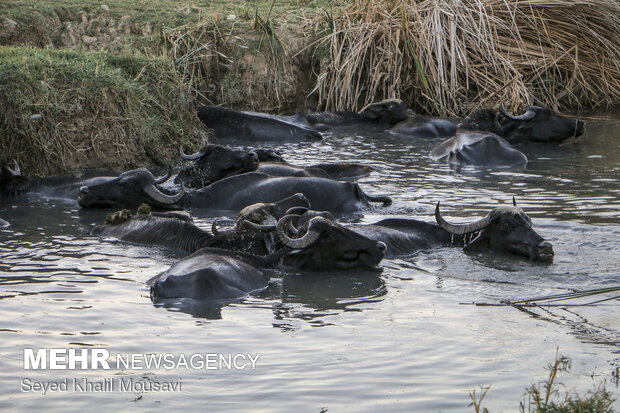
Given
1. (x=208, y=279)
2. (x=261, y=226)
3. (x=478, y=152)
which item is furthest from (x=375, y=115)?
(x=208, y=279)

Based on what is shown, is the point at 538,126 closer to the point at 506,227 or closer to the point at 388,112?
the point at 388,112

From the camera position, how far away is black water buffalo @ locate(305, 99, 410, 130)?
14.8 metres

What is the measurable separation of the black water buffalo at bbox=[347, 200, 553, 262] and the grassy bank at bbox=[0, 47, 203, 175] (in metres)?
3.98

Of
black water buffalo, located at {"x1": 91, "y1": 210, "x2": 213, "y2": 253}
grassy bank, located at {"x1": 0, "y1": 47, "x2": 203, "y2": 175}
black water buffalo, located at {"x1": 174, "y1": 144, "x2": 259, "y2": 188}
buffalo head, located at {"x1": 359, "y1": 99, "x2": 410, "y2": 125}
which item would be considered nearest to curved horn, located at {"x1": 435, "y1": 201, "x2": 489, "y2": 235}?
black water buffalo, located at {"x1": 91, "y1": 210, "x2": 213, "y2": 253}

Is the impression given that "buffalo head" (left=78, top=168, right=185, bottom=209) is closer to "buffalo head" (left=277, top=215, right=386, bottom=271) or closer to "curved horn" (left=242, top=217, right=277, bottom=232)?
"curved horn" (left=242, top=217, right=277, bottom=232)

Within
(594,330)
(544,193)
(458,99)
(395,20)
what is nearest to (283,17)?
(395,20)

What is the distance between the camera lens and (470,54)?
15.5m

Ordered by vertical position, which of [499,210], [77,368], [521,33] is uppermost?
→ [521,33]

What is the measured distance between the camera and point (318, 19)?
1590cm

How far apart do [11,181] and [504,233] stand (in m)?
5.00

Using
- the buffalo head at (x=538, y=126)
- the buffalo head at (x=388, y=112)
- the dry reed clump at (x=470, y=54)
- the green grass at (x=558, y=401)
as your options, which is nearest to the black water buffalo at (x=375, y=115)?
the buffalo head at (x=388, y=112)

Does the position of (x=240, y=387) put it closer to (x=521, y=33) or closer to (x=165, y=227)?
(x=165, y=227)

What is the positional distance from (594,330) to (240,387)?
2.24 metres

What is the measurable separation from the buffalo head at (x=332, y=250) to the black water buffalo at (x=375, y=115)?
757 centimetres
